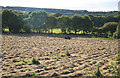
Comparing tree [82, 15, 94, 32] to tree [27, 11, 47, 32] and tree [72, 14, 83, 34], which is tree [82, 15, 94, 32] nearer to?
tree [72, 14, 83, 34]

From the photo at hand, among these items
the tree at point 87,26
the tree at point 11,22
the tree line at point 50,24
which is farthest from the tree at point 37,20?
the tree at point 87,26

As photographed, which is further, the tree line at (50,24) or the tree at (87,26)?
the tree at (87,26)

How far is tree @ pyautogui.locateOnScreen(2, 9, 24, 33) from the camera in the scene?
152 feet

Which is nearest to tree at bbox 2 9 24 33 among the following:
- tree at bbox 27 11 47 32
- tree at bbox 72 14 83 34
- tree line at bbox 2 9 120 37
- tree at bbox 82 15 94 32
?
tree line at bbox 2 9 120 37

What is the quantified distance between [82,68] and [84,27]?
1719 inches

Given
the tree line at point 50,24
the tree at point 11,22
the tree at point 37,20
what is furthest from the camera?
the tree at point 37,20

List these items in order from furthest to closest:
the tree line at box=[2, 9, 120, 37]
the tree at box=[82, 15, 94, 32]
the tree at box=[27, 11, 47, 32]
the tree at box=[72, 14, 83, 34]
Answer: the tree at box=[27, 11, 47, 32], the tree at box=[72, 14, 83, 34], the tree at box=[82, 15, 94, 32], the tree line at box=[2, 9, 120, 37]

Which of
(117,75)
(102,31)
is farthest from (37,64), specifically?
(102,31)

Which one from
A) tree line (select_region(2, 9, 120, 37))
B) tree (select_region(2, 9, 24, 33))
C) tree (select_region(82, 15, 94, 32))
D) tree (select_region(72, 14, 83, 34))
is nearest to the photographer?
tree (select_region(2, 9, 24, 33))

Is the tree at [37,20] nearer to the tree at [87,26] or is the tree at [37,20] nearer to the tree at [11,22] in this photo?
the tree at [11,22]

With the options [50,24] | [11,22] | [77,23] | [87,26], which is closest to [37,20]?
[50,24]

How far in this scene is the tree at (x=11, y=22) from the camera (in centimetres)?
4619

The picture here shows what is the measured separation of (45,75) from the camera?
7.22 meters

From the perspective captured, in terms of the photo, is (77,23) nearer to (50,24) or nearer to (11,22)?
(50,24)
